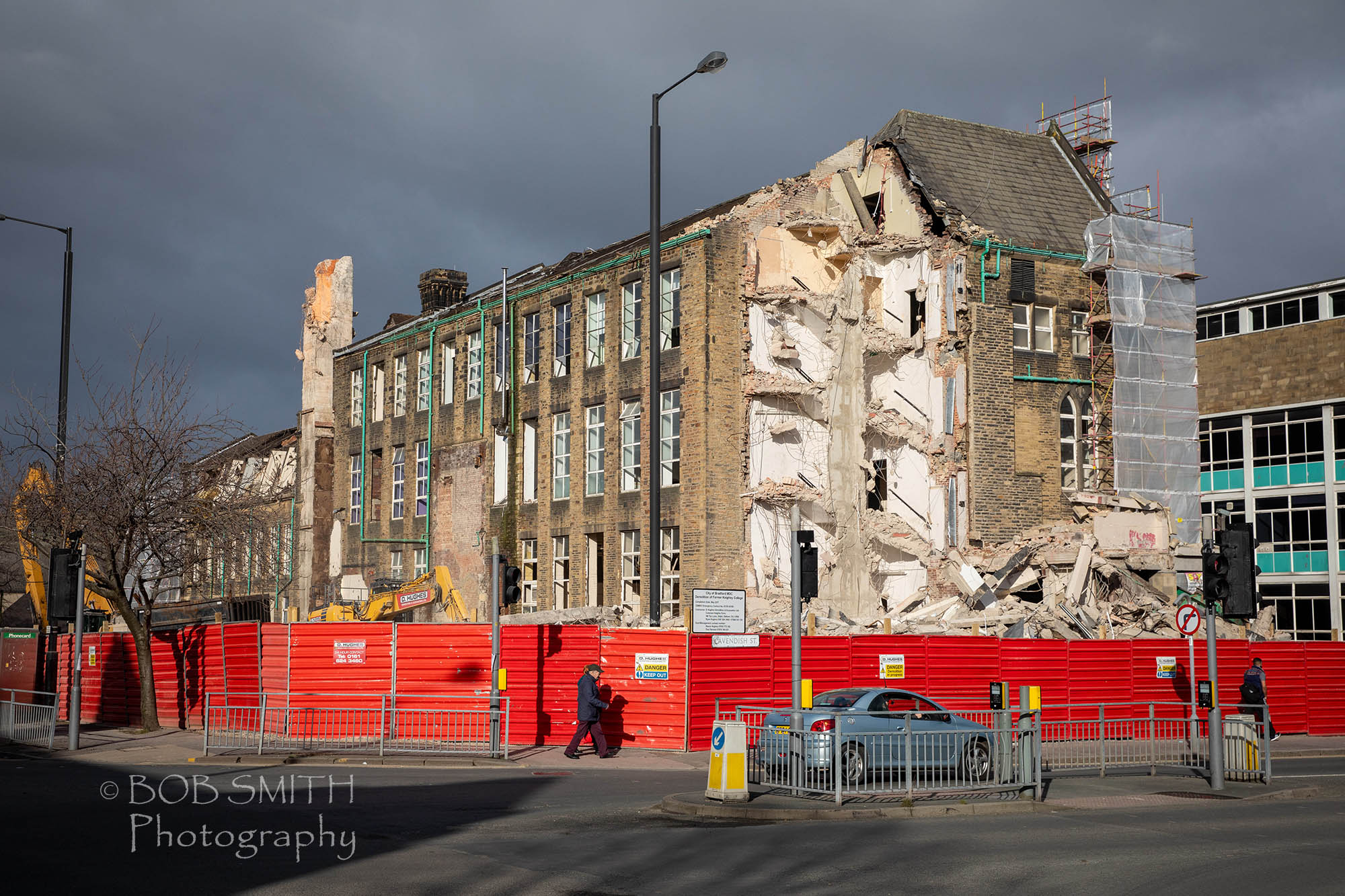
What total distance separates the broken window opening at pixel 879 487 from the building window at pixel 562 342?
10104 millimetres

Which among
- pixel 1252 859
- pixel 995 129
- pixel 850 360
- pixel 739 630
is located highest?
pixel 995 129

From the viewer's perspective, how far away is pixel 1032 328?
38.4 metres

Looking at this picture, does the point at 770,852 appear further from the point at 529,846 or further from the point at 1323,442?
the point at 1323,442

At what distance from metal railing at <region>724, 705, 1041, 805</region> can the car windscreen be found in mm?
2272

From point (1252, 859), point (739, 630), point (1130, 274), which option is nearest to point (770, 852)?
point (1252, 859)

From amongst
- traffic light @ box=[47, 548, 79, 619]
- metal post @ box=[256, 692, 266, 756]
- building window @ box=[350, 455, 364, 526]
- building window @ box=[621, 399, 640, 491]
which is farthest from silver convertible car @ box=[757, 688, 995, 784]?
building window @ box=[350, 455, 364, 526]

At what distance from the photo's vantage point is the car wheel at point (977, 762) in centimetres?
1698

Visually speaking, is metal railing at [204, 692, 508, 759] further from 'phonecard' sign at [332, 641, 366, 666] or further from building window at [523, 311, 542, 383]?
building window at [523, 311, 542, 383]

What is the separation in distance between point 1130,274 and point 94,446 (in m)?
29.0

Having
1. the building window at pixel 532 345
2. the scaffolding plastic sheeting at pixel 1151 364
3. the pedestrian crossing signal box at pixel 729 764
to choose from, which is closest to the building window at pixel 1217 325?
the scaffolding plastic sheeting at pixel 1151 364

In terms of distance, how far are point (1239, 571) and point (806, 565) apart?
20.7ft

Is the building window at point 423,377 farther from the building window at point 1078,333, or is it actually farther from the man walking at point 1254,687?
the man walking at point 1254,687

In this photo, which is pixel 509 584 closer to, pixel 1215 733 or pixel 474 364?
pixel 1215 733

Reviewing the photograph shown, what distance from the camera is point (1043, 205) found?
41.7 meters
